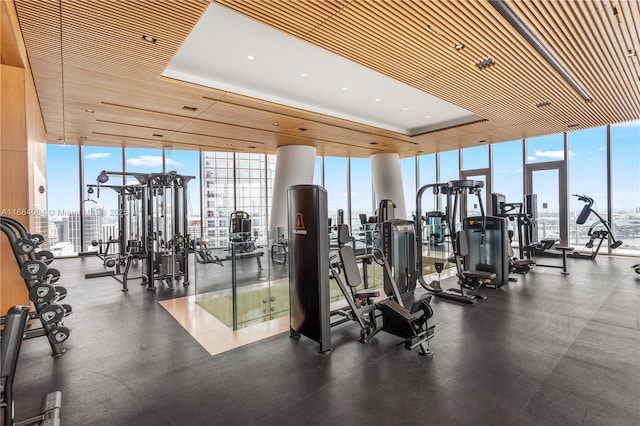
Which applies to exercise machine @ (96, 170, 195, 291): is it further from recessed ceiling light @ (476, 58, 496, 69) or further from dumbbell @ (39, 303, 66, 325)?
recessed ceiling light @ (476, 58, 496, 69)

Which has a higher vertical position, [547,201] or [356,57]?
[356,57]

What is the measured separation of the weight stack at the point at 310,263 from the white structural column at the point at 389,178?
28.4 feet

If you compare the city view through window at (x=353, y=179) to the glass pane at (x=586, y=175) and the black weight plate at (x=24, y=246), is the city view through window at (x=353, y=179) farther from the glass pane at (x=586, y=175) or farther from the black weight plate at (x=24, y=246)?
the black weight plate at (x=24, y=246)

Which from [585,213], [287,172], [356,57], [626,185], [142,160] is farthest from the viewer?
[142,160]

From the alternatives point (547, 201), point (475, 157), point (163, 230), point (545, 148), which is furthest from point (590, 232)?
point (163, 230)

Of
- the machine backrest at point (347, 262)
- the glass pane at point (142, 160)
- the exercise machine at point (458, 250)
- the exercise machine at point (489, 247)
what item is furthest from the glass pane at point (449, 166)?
the glass pane at point (142, 160)

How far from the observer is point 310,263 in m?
3.38

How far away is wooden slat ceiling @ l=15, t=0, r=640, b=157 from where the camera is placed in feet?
10.6

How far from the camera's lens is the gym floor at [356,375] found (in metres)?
2.27

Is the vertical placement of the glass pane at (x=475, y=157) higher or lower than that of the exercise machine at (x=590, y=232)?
higher

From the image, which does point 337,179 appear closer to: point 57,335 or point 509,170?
point 509,170

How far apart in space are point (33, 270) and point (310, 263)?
8.32 feet

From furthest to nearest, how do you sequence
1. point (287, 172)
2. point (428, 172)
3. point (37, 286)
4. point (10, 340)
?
1. point (428, 172)
2. point (287, 172)
3. point (37, 286)
4. point (10, 340)

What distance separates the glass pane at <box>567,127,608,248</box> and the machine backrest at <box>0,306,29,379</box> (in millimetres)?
11106
